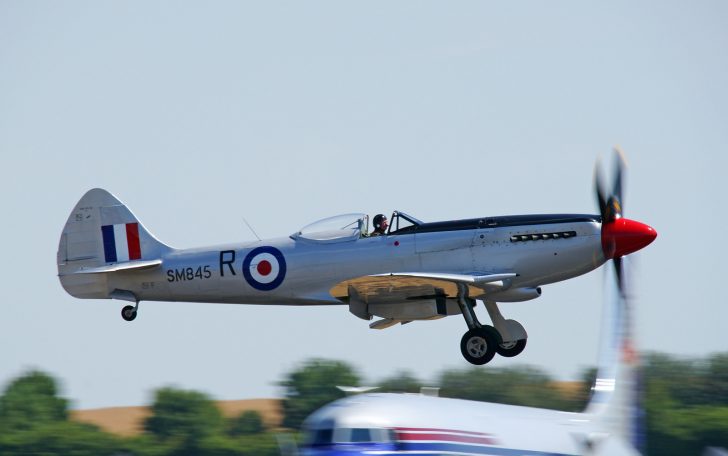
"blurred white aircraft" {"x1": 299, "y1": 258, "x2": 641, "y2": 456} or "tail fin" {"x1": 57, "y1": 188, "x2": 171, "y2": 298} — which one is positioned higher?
"tail fin" {"x1": 57, "y1": 188, "x2": 171, "y2": 298}

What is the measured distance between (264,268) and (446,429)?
17.5 feet

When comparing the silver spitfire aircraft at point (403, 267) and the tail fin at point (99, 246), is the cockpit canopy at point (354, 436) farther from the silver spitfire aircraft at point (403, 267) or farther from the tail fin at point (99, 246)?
the tail fin at point (99, 246)

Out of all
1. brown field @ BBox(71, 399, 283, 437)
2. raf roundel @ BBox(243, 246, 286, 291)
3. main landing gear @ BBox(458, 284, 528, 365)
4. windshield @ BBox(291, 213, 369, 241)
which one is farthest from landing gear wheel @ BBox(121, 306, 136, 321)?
brown field @ BBox(71, 399, 283, 437)

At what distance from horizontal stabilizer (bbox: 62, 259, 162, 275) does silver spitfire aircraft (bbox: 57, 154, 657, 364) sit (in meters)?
0.02

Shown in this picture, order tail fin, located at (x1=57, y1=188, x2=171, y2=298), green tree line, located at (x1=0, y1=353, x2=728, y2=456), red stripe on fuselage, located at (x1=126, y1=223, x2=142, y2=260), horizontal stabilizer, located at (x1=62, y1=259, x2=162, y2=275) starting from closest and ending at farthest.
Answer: horizontal stabilizer, located at (x1=62, y1=259, x2=162, y2=275) → tail fin, located at (x1=57, y1=188, x2=171, y2=298) → red stripe on fuselage, located at (x1=126, y1=223, x2=142, y2=260) → green tree line, located at (x1=0, y1=353, x2=728, y2=456)

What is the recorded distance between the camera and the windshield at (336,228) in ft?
71.2

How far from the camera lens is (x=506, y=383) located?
42.0 metres

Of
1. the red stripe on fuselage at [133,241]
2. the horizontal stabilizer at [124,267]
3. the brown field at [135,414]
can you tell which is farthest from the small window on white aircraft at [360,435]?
the brown field at [135,414]

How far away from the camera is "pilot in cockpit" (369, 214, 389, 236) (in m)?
21.6

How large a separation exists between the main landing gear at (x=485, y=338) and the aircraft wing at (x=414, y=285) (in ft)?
0.66

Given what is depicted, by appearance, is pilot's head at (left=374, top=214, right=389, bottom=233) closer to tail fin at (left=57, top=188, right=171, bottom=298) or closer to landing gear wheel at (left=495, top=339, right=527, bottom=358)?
landing gear wheel at (left=495, top=339, right=527, bottom=358)

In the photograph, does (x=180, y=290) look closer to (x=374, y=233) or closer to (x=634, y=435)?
(x=374, y=233)

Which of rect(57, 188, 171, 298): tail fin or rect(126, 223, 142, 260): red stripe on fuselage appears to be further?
rect(126, 223, 142, 260): red stripe on fuselage

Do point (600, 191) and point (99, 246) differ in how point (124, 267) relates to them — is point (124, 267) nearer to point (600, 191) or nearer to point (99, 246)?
point (99, 246)
